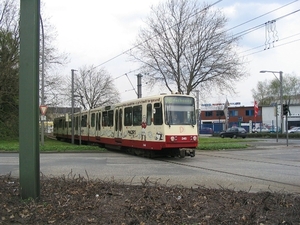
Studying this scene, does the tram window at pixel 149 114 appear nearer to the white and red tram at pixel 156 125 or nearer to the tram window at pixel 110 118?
the white and red tram at pixel 156 125

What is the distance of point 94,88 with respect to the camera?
59.5m

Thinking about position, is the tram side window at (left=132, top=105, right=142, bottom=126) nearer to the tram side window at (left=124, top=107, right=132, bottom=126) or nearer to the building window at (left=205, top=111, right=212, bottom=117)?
the tram side window at (left=124, top=107, right=132, bottom=126)

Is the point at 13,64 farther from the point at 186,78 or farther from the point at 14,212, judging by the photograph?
the point at 14,212

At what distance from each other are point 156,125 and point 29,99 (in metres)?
10.1

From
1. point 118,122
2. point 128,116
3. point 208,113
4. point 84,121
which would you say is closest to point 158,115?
point 128,116

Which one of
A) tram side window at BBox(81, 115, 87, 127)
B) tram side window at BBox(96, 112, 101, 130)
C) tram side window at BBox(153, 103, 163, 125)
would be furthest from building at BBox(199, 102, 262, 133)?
tram side window at BBox(153, 103, 163, 125)

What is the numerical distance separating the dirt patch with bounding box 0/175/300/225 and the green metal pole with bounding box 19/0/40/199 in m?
0.44

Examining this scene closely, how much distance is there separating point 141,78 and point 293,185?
24172 millimetres

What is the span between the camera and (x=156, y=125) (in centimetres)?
1552

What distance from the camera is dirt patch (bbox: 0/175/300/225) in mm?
4789

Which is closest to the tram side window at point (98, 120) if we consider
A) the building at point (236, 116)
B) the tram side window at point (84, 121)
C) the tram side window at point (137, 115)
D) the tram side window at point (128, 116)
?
the tram side window at point (84, 121)

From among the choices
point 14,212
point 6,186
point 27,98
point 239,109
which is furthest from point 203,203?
point 239,109

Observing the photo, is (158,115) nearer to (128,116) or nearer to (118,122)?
(128,116)

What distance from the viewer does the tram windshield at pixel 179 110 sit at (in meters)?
15.3
